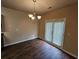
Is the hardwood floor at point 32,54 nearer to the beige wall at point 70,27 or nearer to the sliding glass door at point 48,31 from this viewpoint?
the beige wall at point 70,27

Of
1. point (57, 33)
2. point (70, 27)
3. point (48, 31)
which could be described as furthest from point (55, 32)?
point (70, 27)

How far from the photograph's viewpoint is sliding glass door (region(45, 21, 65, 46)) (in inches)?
199

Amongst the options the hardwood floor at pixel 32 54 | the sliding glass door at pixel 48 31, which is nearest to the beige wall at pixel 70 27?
the hardwood floor at pixel 32 54

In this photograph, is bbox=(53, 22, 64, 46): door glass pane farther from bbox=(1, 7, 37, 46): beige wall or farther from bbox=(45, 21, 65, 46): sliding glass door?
bbox=(1, 7, 37, 46): beige wall

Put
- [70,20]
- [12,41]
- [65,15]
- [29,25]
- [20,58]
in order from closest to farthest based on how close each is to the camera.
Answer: [20,58] < [70,20] < [65,15] < [12,41] < [29,25]

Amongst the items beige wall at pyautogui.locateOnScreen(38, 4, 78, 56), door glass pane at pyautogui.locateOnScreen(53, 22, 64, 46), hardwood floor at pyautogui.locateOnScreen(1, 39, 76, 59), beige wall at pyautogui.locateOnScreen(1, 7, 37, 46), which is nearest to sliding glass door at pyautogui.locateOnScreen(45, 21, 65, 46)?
door glass pane at pyautogui.locateOnScreen(53, 22, 64, 46)

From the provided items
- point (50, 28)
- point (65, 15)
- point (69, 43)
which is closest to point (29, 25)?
point (50, 28)

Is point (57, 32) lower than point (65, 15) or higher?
lower

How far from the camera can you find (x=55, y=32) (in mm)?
5789

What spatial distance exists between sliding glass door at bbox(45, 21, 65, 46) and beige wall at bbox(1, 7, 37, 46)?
1.57 metres

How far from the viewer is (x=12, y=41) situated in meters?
5.71

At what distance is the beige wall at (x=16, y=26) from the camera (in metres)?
5.27

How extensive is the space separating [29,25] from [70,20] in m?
4.04

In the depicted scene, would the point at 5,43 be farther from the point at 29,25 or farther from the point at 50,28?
the point at 50,28
